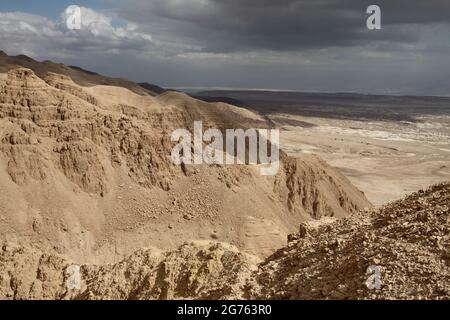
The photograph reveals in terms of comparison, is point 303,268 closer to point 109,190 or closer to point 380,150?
point 109,190

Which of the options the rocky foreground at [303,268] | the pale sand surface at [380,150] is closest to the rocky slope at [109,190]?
the rocky foreground at [303,268]

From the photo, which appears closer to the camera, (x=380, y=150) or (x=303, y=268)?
(x=303, y=268)

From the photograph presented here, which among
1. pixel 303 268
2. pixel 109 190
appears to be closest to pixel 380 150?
pixel 109 190

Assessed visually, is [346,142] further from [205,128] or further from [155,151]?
[155,151]

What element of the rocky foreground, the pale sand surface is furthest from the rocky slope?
the pale sand surface

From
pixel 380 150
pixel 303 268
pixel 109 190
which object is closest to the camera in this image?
pixel 303 268

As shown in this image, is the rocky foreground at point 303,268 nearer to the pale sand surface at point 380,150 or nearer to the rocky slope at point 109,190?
the rocky slope at point 109,190

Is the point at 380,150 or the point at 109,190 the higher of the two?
the point at 109,190
